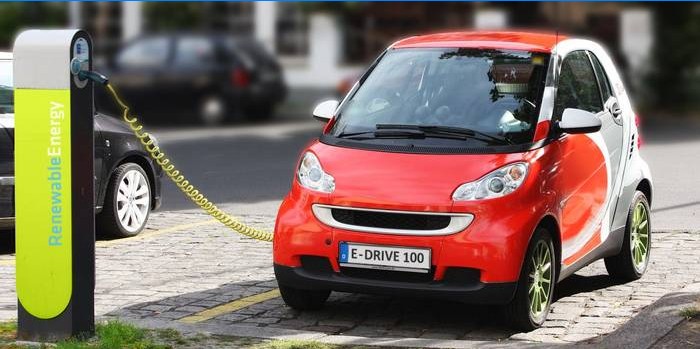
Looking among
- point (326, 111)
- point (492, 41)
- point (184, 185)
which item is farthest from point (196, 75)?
point (492, 41)

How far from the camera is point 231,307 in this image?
27.1 ft

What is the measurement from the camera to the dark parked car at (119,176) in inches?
416

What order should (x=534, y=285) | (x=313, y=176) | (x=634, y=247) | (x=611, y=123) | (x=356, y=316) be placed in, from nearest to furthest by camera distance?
(x=534, y=285) < (x=313, y=176) < (x=356, y=316) < (x=611, y=123) < (x=634, y=247)

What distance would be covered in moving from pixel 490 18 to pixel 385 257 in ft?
79.3

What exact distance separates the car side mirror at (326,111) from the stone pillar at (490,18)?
2234 cm

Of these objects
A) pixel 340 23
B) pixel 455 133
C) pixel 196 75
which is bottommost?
pixel 196 75

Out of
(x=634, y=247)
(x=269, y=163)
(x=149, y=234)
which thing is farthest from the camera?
(x=269, y=163)

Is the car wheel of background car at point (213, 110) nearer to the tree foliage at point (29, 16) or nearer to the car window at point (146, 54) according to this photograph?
the car window at point (146, 54)

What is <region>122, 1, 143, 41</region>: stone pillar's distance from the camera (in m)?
36.1

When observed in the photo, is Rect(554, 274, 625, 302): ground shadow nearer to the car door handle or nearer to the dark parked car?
the car door handle

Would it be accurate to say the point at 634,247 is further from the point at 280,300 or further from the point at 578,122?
the point at 280,300

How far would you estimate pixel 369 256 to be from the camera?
24.3ft

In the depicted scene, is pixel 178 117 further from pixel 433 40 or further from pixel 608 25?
pixel 433 40

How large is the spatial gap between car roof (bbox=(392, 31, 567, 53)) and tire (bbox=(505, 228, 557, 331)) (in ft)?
4.36
